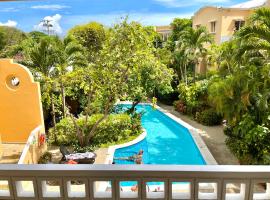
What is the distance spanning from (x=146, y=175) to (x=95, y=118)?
38.7 feet

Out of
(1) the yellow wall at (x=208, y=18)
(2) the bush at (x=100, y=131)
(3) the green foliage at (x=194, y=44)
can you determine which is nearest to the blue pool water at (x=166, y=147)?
(2) the bush at (x=100, y=131)

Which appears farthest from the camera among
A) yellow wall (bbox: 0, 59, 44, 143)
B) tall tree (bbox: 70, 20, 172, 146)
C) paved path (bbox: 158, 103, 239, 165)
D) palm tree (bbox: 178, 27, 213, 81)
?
palm tree (bbox: 178, 27, 213, 81)

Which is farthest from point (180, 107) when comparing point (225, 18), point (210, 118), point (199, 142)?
point (225, 18)

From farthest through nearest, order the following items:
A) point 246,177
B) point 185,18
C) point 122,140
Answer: point 185,18 → point 122,140 → point 246,177

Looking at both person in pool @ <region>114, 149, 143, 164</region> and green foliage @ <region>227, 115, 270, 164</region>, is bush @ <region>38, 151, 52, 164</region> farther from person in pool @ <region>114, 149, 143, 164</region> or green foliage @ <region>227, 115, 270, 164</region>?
green foliage @ <region>227, 115, 270, 164</region>

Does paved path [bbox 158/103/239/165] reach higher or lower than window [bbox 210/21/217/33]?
lower

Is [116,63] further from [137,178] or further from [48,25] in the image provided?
[48,25]

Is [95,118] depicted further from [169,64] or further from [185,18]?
[185,18]

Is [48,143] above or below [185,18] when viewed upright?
below

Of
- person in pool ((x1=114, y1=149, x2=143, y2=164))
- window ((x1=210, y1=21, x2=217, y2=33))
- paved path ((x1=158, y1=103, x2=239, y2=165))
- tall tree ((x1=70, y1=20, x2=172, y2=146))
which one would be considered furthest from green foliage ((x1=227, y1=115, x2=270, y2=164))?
window ((x1=210, y1=21, x2=217, y2=33))

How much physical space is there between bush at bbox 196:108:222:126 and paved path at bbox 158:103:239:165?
31cm

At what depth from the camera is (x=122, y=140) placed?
1319 centimetres

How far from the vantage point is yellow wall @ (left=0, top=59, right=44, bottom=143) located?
1156 centimetres

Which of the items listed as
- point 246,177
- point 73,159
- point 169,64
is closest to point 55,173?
point 246,177
